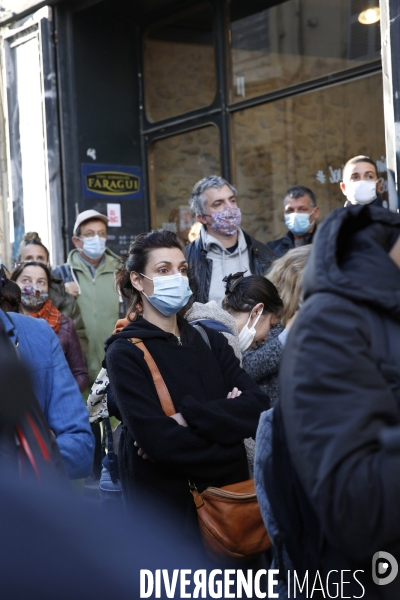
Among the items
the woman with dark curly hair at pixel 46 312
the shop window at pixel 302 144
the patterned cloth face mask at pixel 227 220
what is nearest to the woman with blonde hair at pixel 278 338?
the patterned cloth face mask at pixel 227 220

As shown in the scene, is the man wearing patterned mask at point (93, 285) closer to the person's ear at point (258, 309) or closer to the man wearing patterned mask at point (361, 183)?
the man wearing patterned mask at point (361, 183)

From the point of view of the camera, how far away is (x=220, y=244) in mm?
6172

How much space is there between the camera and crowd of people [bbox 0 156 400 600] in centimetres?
194

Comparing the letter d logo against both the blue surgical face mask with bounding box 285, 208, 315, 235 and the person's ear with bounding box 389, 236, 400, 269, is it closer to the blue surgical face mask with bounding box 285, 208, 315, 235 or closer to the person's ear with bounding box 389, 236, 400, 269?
the person's ear with bounding box 389, 236, 400, 269

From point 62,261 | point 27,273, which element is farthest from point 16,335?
point 62,261

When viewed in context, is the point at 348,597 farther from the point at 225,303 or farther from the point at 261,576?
the point at 225,303

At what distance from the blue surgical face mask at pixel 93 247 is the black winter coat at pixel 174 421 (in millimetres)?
3841

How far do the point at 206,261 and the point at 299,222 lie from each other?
1.32m

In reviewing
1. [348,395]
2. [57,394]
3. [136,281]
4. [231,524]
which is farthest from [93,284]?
[348,395]

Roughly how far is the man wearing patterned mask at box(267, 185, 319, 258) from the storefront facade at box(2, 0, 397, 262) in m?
1.39

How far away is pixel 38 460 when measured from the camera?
1.87 m

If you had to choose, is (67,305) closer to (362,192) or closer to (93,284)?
(93,284)

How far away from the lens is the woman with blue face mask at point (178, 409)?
3686mm

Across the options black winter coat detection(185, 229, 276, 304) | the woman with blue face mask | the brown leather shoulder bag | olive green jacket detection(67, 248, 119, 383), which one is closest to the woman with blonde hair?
the woman with blue face mask
